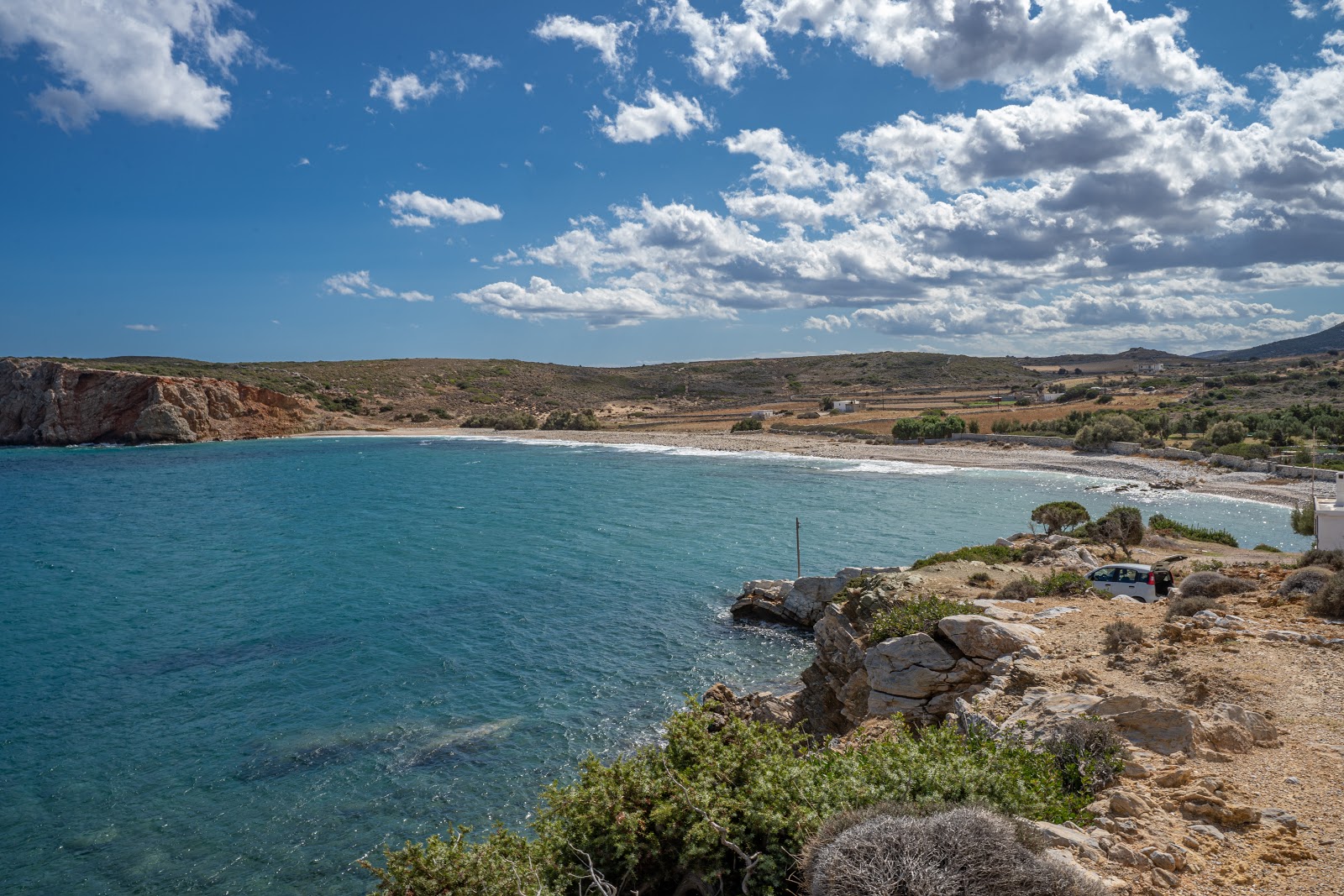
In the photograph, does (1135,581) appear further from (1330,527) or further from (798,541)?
(798,541)

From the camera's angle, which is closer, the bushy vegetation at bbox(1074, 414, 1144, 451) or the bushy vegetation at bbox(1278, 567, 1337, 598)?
the bushy vegetation at bbox(1278, 567, 1337, 598)

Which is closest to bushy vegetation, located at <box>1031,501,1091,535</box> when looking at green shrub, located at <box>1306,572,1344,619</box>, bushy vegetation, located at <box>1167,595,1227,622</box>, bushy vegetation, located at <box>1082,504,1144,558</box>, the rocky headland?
bushy vegetation, located at <box>1082,504,1144,558</box>

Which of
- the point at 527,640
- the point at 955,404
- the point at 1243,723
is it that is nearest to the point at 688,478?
the point at 527,640

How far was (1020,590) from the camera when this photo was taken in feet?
58.1

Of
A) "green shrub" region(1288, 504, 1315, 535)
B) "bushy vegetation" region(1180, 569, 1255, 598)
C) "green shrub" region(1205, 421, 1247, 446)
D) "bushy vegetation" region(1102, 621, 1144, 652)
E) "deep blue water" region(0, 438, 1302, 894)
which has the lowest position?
"deep blue water" region(0, 438, 1302, 894)

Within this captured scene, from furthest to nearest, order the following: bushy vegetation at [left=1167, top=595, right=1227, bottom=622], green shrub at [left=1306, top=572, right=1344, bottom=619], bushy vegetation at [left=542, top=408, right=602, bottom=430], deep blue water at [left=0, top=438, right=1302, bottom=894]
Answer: bushy vegetation at [left=542, top=408, right=602, bottom=430], bushy vegetation at [left=1167, top=595, right=1227, bottom=622], green shrub at [left=1306, top=572, right=1344, bottom=619], deep blue water at [left=0, top=438, right=1302, bottom=894]

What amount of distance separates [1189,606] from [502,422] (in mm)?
92305

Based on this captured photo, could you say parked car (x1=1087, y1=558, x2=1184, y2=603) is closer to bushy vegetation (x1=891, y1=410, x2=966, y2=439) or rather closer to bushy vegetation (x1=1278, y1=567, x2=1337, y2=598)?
bushy vegetation (x1=1278, y1=567, x2=1337, y2=598)

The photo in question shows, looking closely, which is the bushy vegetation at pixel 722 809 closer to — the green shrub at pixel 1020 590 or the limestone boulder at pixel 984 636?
the limestone boulder at pixel 984 636

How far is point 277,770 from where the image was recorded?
46.2 feet

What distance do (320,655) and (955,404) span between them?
98.7 m

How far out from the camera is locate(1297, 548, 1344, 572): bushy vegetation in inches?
Result: 657

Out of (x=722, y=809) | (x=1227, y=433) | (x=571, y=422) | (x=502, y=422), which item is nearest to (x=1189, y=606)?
(x=722, y=809)

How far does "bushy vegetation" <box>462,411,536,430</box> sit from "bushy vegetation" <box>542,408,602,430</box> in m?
2.39
